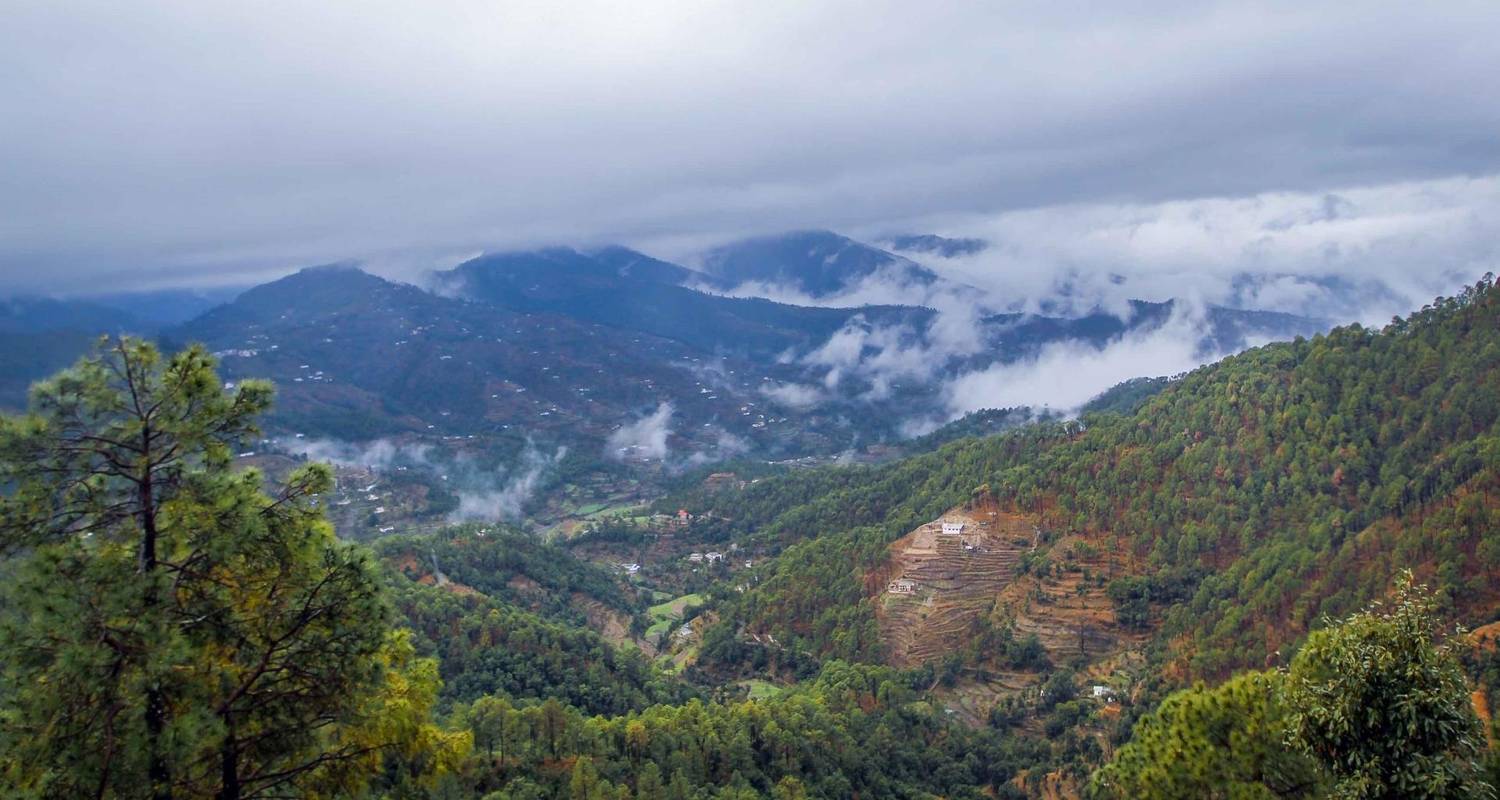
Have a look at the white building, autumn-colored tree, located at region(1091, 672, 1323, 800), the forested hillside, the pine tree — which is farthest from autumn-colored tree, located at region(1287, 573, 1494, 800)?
the white building

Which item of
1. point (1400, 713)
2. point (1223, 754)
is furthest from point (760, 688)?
point (1400, 713)

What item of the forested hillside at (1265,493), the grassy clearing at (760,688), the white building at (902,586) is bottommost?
the grassy clearing at (760,688)

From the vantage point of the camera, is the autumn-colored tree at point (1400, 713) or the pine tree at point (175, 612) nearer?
the pine tree at point (175, 612)

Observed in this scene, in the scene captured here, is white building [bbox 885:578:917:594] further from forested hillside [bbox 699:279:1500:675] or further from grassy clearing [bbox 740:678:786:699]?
grassy clearing [bbox 740:678:786:699]

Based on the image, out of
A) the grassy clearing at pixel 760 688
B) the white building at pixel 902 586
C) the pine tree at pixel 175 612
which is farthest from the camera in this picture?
the white building at pixel 902 586

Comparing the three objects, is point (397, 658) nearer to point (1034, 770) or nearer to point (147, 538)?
point (147, 538)

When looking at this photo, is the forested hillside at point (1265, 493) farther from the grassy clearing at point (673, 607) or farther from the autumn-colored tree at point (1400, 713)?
the autumn-colored tree at point (1400, 713)

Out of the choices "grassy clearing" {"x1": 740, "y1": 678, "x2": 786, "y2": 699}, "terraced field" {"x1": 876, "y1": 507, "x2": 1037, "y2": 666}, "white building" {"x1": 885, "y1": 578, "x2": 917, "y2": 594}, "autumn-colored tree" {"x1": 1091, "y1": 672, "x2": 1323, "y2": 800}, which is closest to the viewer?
"autumn-colored tree" {"x1": 1091, "y1": 672, "x2": 1323, "y2": 800}

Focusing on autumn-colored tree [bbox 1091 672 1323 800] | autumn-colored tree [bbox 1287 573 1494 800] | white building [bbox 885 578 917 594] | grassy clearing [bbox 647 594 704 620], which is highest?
→ autumn-colored tree [bbox 1287 573 1494 800]

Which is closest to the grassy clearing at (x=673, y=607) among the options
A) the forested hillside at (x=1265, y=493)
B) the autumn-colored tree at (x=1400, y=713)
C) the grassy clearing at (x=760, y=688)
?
the forested hillside at (x=1265, y=493)

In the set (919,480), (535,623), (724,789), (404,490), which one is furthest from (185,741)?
(404,490)

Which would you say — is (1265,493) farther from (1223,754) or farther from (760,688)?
(1223,754)

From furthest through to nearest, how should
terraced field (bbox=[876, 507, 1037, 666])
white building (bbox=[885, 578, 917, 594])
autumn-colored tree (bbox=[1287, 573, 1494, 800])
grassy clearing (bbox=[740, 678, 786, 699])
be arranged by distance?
white building (bbox=[885, 578, 917, 594])
terraced field (bbox=[876, 507, 1037, 666])
grassy clearing (bbox=[740, 678, 786, 699])
autumn-colored tree (bbox=[1287, 573, 1494, 800])
